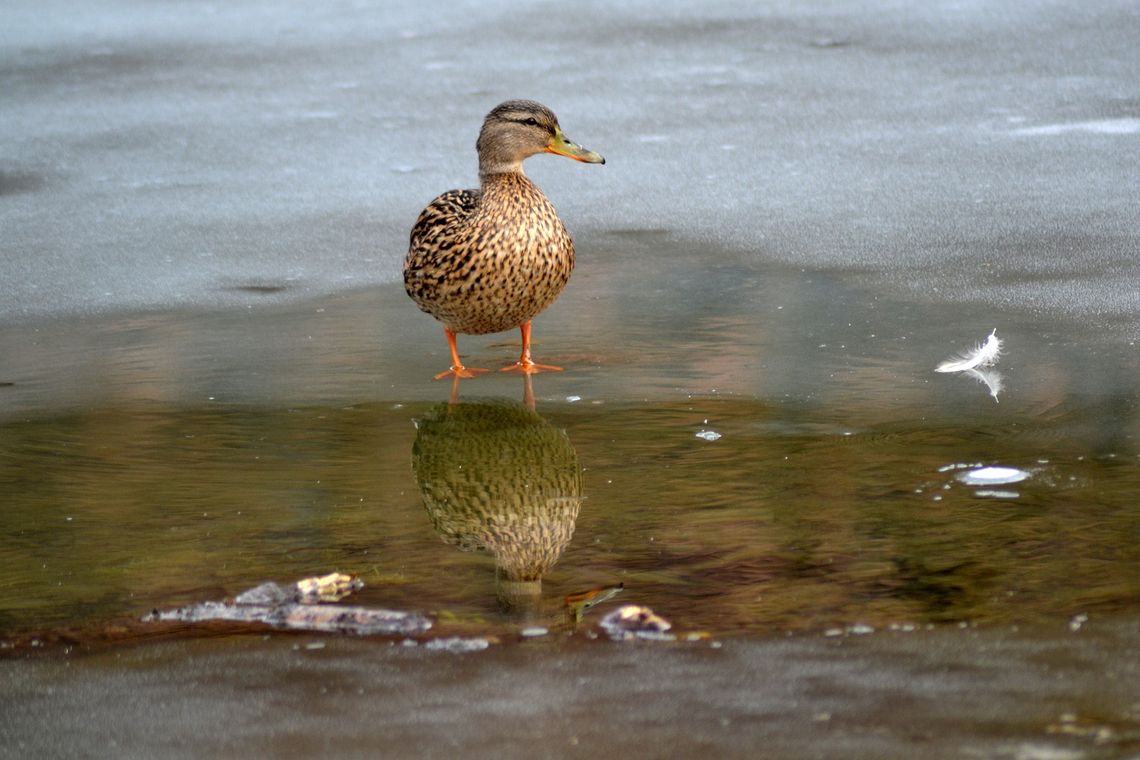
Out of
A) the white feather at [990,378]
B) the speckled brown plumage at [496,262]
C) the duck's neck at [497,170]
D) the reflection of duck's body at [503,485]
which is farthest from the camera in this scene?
the duck's neck at [497,170]

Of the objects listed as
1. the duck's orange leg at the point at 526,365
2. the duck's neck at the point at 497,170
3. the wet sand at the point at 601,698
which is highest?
the duck's neck at the point at 497,170

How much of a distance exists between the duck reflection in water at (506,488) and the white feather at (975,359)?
1.24m

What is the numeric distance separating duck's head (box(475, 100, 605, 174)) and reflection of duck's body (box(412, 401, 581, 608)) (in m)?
0.98

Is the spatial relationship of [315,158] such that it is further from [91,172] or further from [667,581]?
[667,581]

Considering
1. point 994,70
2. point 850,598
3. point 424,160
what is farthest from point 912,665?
point 994,70

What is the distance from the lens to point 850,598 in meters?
3.23

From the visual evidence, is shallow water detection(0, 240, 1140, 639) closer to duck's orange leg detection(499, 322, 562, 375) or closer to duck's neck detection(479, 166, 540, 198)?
duck's orange leg detection(499, 322, 562, 375)

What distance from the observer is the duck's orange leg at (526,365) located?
5.19m

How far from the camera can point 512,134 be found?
5.48 metres

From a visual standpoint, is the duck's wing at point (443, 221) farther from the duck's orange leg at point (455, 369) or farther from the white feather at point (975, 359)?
the white feather at point (975, 359)

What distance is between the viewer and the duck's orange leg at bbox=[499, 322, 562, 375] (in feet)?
17.0

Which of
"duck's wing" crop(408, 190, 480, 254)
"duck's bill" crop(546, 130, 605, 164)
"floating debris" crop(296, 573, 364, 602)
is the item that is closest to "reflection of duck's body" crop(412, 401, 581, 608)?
"floating debris" crop(296, 573, 364, 602)

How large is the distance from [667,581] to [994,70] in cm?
612

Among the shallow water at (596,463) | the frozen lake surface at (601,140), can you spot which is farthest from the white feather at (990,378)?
the frozen lake surface at (601,140)
